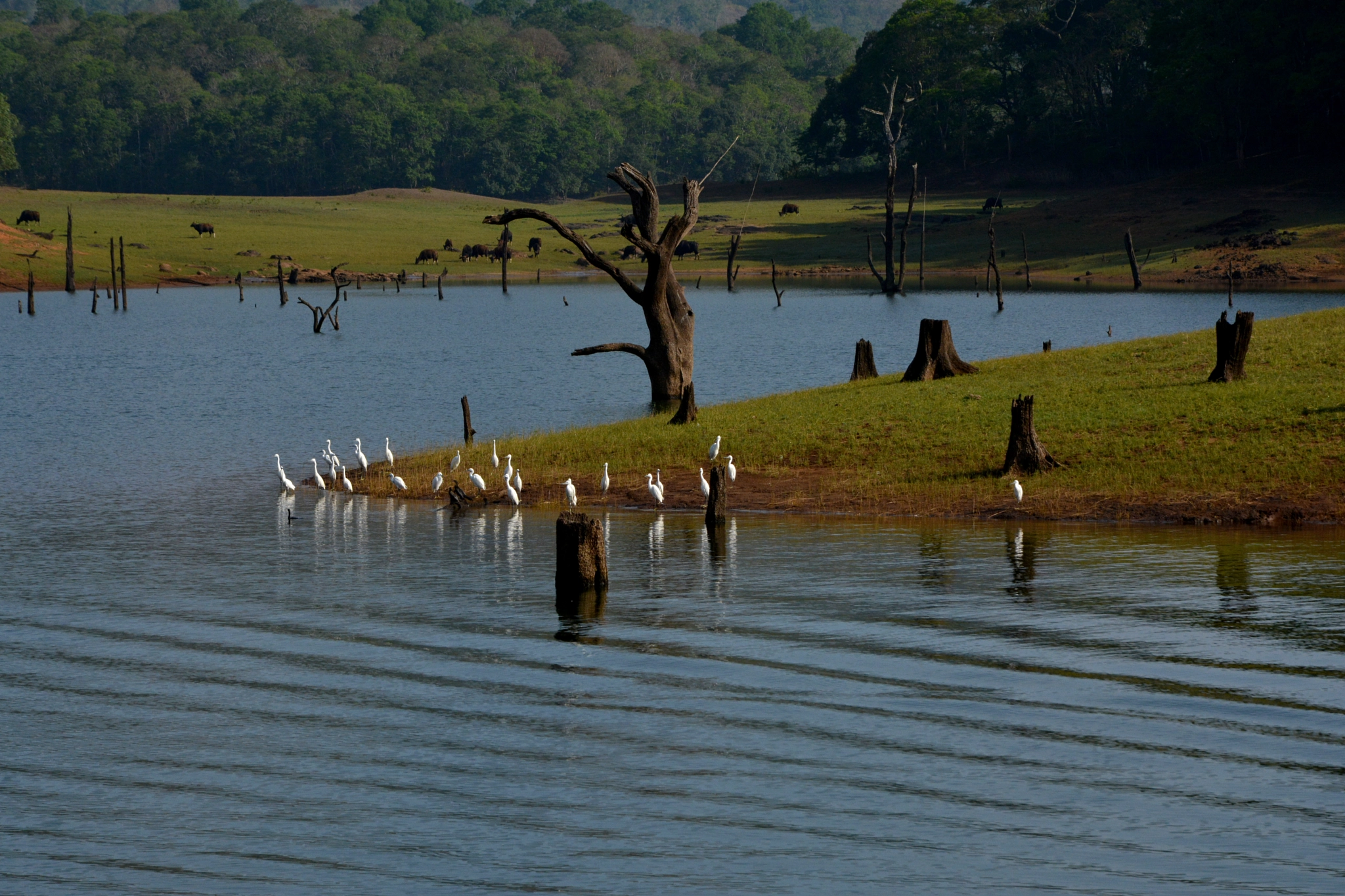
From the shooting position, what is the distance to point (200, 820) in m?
14.6

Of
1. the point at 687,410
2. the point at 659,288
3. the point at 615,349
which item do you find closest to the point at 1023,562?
the point at 687,410

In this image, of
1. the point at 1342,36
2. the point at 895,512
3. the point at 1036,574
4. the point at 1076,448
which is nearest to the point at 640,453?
the point at 895,512

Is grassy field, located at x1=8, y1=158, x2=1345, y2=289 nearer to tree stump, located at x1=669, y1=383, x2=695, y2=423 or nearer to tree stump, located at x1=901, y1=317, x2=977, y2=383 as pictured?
tree stump, located at x1=901, y1=317, x2=977, y2=383

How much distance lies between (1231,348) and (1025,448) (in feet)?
22.3

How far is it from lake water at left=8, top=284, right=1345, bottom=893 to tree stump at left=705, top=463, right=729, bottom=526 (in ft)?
1.94

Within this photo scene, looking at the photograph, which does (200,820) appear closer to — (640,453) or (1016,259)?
(640,453)

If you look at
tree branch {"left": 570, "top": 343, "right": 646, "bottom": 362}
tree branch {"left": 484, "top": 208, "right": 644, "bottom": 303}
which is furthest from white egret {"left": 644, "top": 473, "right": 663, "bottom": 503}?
tree branch {"left": 484, "top": 208, "right": 644, "bottom": 303}

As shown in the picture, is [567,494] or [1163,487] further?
[567,494]

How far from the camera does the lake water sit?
13.5 meters

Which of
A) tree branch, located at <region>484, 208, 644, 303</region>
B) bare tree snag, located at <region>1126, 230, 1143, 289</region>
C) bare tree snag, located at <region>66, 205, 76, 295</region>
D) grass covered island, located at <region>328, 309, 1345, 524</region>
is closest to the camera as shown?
grass covered island, located at <region>328, 309, 1345, 524</region>

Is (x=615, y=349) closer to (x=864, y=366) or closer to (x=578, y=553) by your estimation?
(x=864, y=366)

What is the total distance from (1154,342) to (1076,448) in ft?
35.3

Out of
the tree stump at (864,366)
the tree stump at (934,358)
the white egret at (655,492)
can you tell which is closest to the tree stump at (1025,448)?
the white egret at (655,492)

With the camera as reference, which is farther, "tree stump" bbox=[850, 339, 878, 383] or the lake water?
"tree stump" bbox=[850, 339, 878, 383]
